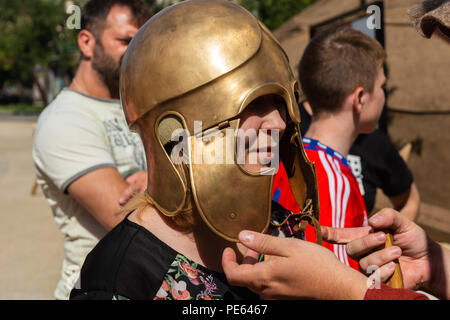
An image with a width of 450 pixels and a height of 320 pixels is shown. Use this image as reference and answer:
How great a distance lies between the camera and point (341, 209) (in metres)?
2.01

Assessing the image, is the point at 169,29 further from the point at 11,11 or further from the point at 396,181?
the point at 11,11

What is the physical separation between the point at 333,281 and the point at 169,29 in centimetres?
91

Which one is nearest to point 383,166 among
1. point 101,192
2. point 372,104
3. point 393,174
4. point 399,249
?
point 393,174

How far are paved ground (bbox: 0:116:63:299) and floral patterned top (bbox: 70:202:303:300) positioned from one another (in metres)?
3.20

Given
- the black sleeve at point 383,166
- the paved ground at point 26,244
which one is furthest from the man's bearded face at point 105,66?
the paved ground at point 26,244

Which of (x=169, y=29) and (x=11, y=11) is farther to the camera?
(x=11, y=11)

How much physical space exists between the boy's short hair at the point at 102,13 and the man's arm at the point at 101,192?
2.71 feet

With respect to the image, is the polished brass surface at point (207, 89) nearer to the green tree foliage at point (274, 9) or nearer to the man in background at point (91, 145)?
the man in background at point (91, 145)

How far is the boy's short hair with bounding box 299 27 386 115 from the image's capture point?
7.80 ft

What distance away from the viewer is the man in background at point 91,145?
2.12 m

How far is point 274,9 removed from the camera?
34.1ft

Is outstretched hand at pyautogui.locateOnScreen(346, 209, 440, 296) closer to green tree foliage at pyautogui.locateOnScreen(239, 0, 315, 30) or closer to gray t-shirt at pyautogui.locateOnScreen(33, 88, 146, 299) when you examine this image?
gray t-shirt at pyautogui.locateOnScreen(33, 88, 146, 299)

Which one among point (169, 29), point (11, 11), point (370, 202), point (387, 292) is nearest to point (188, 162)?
point (169, 29)
